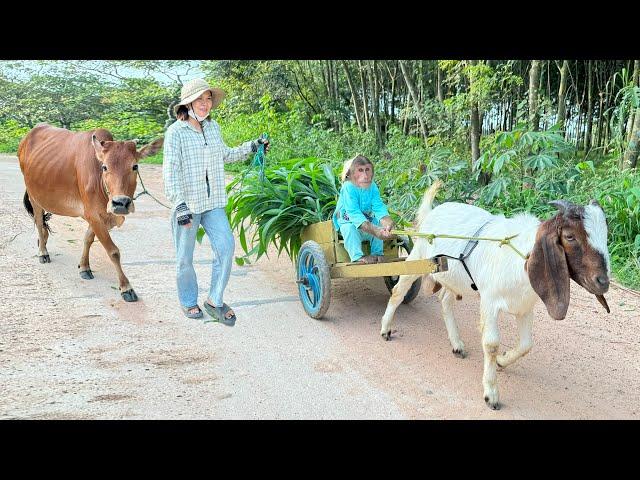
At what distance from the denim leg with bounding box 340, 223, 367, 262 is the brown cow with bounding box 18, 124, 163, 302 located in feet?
4.35

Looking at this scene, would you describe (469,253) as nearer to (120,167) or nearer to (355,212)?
(355,212)

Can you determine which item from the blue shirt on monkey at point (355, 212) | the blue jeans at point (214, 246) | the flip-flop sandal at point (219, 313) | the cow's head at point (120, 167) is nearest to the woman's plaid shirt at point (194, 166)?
the blue jeans at point (214, 246)

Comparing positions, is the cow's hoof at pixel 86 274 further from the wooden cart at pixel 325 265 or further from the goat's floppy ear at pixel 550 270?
the goat's floppy ear at pixel 550 270

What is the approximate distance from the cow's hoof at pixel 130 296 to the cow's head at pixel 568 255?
9.56 feet

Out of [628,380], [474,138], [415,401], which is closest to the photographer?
[415,401]

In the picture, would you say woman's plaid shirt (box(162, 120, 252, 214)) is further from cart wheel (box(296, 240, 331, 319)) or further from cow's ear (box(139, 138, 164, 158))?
cart wheel (box(296, 240, 331, 319))

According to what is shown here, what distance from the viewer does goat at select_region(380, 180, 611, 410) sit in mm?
2826

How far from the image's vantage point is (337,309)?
4.76 m

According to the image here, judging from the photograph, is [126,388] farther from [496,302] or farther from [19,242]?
[19,242]

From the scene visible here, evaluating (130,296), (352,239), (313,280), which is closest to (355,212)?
(352,239)

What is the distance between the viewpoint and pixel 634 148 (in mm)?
5996

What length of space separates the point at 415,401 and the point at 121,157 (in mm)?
2230

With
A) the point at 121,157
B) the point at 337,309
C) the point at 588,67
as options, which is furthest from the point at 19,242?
the point at 588,67

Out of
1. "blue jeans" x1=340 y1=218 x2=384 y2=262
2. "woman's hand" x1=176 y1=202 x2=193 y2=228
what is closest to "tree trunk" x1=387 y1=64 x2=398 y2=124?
"blue jeans" x1=340 y1=218 x2=384 y2=262
